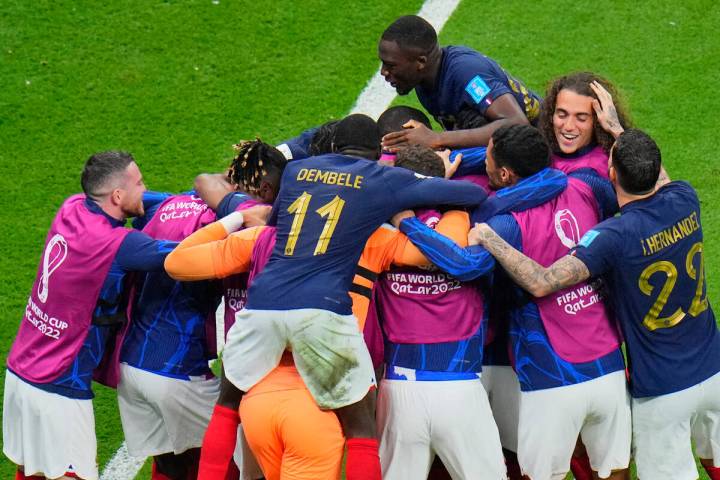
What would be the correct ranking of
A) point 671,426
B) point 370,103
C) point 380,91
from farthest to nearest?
1. point 380,91
2. point 370,103
3. point 671,426

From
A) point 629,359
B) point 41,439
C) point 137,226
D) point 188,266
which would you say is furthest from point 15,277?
point 629,359

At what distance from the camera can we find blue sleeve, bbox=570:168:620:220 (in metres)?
6.44

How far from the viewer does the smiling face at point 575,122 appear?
265 inches

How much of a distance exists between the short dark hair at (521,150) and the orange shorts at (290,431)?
4.87 ft

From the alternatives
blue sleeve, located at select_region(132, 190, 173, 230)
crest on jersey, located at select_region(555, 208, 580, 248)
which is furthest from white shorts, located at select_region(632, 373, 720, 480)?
blue sleeve, located at select_region(132, 190, 173, 230)

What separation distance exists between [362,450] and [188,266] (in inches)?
47.7

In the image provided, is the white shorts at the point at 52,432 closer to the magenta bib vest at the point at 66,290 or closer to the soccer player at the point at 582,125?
the magenta bib vest at the point at 66,290

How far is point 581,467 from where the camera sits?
6.82 m

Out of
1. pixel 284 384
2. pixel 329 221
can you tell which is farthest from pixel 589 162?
pixel 284 384

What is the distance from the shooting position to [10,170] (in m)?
9.69

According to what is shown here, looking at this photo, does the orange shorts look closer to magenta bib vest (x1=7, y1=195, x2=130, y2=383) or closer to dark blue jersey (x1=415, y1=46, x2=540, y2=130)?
magenta bib vest (x1=7, y1=195, x2=130, y2=383)

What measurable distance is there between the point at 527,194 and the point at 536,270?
42 centimetres

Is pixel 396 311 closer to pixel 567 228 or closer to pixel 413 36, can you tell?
pixel 567 228

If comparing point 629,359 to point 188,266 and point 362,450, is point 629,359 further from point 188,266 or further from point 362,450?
point 188,266
